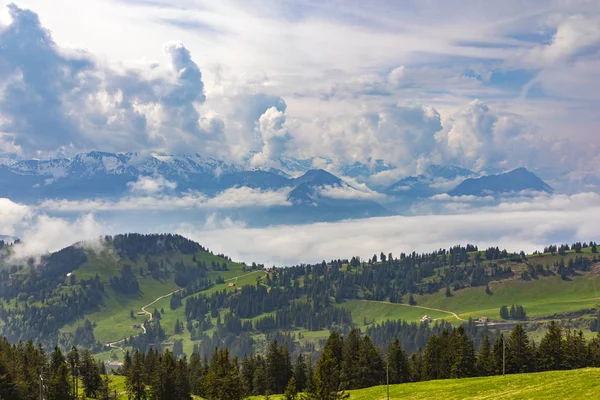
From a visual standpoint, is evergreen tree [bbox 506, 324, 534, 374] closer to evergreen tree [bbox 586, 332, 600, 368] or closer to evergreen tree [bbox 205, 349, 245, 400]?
evergreen tree [bbox 586, 332, 600, 368]

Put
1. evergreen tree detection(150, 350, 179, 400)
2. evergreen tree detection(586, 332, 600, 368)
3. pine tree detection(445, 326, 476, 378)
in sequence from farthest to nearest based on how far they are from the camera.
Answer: pine tree detection(445, 326, 476, 378) → evergreen tree detection(586, 332, 600, 368) → evergreen tree detection(150, 350, 179, 400)

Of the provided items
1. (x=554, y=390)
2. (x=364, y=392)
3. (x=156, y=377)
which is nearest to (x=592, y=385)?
(x=554, y=390)

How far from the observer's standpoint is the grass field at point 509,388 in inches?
2740

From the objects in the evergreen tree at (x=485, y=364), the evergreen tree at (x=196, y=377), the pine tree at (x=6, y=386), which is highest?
the pine tree at (x=6, y=386)

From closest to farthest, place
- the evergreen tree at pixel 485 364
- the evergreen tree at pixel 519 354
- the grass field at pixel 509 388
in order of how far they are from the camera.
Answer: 1. the grass field at pixel 509 388
2. the evergreen tree at pixel 519 354
3. the evergreen tree at pixel 485 364

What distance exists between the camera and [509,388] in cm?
8406

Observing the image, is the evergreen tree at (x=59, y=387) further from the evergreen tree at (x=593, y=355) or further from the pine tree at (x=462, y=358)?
the evergreen tree at (x=593, y=355)

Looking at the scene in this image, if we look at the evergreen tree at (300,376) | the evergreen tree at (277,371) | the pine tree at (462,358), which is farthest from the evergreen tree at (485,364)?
the evergreen tree at (277,371)

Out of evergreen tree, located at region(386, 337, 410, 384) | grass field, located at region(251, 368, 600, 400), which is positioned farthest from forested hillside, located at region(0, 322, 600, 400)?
grass field, located at region(251, 368, 600, 400)

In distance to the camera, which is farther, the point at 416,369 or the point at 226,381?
the point at 416,369

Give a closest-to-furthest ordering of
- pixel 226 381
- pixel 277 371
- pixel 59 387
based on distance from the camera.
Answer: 1. pixel 226 381
2. pixel 59 387
3. pixel 277 371

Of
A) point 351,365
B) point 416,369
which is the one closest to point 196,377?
point 351,365

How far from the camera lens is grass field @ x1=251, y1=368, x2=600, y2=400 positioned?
69588mm

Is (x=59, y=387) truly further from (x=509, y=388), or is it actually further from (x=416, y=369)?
(x=509, y=388)
